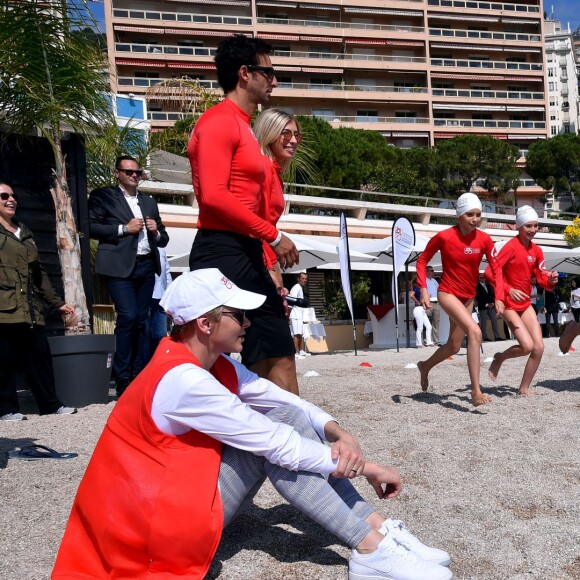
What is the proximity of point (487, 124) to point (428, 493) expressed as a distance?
238 feet

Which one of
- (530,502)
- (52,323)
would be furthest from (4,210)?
(530,502)

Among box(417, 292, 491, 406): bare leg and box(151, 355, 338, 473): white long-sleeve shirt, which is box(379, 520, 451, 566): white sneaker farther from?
box(417, 292, 491, 406): bare leg

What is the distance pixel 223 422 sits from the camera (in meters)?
2.58

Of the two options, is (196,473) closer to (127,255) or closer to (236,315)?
(236,315)

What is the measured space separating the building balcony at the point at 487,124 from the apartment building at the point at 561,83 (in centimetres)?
3037

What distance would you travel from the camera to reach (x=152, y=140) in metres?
15.7

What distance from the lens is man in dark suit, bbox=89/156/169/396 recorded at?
271 inches

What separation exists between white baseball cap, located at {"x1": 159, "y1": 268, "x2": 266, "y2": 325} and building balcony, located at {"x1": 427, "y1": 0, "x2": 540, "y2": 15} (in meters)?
73.8

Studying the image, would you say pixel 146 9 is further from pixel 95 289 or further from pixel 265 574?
pixel 265 574

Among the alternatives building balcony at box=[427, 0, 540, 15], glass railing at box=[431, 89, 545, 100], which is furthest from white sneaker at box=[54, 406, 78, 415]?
building balcony at box=[427, 0, 540, 15]

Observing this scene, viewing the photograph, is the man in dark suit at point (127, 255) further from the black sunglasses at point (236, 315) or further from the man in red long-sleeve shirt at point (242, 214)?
the black sunglasses at point (236, 315)

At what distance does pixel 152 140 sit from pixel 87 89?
25.2 ft

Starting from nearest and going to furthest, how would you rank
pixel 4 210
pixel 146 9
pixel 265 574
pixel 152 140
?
pixel 265 574 < pixel 4 210 < pixel 152 140 < pixel 146 9

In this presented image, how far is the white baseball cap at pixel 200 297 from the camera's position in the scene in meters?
2.71
